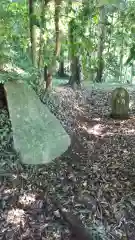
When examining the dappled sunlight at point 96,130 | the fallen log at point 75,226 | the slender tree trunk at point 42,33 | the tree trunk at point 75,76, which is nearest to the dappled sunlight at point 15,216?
the fallen log at point 75,226

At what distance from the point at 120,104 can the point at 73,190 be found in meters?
4.14

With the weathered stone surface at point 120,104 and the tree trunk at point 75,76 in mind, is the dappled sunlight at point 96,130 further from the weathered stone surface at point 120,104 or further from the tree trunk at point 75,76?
the tree trunk at point 75,76

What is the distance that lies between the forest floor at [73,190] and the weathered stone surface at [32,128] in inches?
5.3

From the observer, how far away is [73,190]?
3779 millimetres

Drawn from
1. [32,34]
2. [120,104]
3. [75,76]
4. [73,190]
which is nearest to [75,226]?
[73,190]

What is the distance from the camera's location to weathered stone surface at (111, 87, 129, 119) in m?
7.42

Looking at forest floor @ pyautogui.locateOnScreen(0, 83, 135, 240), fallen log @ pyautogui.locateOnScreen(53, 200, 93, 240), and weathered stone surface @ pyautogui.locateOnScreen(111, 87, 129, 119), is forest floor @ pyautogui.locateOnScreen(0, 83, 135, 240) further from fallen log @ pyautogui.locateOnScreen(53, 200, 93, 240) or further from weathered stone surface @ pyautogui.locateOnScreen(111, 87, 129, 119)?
weathered stone surface @ pyautogui.locateOnScreen(111, 87, 129, 119)

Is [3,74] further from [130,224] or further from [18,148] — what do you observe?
[130,224]

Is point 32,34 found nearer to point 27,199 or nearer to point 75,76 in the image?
point 27,199

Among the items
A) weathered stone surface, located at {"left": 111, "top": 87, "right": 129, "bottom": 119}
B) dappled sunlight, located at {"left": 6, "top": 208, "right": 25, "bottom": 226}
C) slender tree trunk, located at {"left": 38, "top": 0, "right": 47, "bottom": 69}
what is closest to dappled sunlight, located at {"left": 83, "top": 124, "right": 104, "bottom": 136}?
weathered stone surface, located at {"left": 111, "top": 87, "right": 129, "bottom": 119}

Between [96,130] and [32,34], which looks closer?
[32,34]

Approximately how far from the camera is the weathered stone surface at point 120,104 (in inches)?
292

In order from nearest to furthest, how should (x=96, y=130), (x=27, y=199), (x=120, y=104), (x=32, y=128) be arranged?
(x=27, y=199), (x=32, y=128), (x=96, y=130), (x=120, y=104)

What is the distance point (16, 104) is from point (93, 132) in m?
2.14
